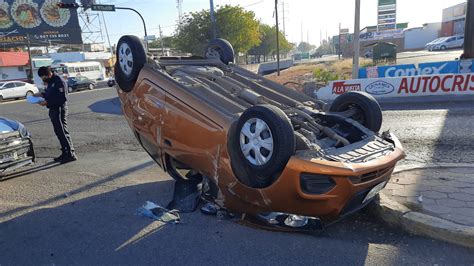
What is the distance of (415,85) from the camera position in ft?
39.9

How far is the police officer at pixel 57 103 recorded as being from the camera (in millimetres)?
6582

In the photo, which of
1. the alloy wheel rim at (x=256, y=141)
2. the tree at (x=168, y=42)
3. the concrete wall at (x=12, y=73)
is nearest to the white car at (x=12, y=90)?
the concrete wall at (x=12, y=73)

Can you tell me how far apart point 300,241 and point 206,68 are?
253 centimetres

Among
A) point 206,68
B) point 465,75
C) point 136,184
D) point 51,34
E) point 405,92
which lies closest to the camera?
point 206,68

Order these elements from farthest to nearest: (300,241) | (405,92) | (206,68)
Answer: (405,92) < (206,68) < (300,241)

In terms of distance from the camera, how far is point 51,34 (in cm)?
5106

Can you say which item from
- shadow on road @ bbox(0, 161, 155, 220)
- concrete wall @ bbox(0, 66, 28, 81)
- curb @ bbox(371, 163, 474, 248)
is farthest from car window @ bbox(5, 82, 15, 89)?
curb @ bbox(371, 163, 474, 248)

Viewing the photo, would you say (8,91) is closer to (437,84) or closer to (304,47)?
(437,84)

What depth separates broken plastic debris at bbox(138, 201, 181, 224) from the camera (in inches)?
155


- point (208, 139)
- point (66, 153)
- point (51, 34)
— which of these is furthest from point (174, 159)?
point (51, 34)

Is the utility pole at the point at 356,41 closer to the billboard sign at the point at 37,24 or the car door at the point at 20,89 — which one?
the car door at the point at 20,89

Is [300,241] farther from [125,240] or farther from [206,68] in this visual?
[206,68]

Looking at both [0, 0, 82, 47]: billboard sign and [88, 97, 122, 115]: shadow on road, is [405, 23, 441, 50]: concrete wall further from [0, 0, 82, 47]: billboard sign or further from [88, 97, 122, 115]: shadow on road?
[88, 97, 122, 115]: shadow on road

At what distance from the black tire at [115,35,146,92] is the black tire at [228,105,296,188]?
5.75 ft
